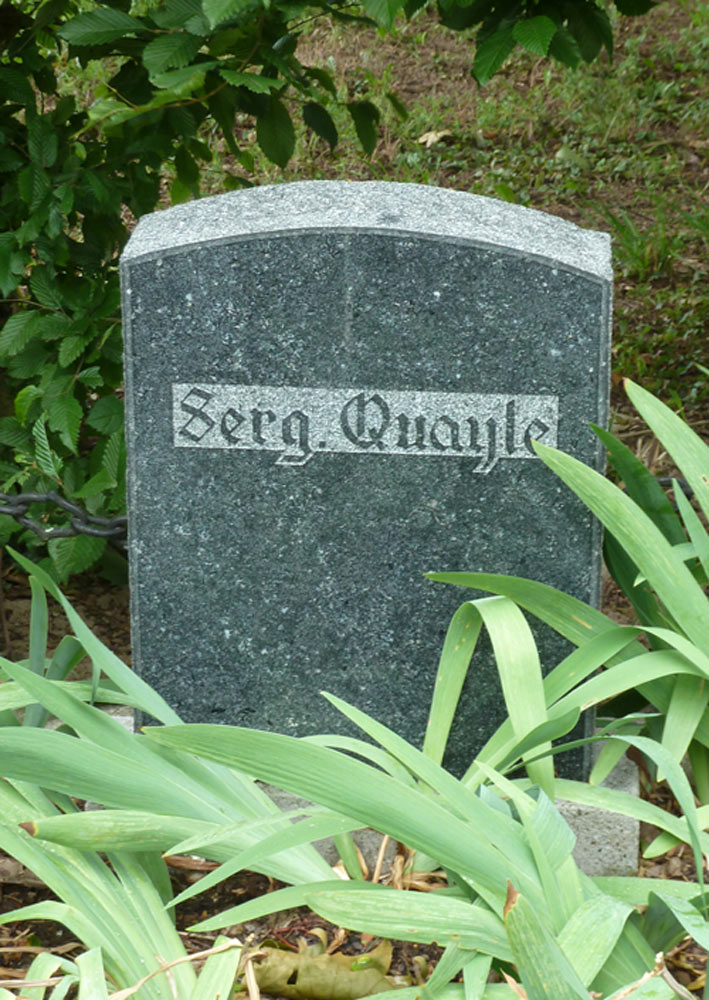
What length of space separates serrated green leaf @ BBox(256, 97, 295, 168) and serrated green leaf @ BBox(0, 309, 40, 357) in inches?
26.1

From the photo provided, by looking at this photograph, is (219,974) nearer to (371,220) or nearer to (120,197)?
(371,220)

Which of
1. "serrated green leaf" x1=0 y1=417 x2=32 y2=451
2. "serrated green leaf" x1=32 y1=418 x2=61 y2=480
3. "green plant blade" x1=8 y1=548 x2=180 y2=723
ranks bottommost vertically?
"green plant blade" x1=8 y1=548 x2=180 y2=723

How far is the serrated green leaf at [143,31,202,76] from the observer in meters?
2.05

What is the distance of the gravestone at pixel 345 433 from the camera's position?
181 cm

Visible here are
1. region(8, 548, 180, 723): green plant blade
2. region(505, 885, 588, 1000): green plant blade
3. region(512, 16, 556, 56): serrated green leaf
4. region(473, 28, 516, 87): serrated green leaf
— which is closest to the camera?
region(505, 885, 588, 1000): green plant blade

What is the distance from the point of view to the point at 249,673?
2.00 m

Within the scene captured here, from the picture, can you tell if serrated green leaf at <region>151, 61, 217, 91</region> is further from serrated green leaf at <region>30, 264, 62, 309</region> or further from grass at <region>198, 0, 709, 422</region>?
grass at <region>198, 0, 709, 422</region>

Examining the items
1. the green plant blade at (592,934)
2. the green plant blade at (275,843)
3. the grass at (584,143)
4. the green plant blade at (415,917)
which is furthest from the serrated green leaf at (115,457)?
the grass at (584,143)

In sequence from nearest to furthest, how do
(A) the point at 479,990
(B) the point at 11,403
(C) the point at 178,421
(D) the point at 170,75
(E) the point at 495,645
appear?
(A) the point at 479,990, (E) the point at 495,645, (C) the point at 178,421, (D) the point at 170,75, (B) the point at 11,403

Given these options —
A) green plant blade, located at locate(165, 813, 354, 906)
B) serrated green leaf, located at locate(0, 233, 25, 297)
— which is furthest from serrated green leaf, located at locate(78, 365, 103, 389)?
green plant blade, located at locate(165, 813, 354, 906)

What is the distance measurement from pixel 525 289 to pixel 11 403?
172cm

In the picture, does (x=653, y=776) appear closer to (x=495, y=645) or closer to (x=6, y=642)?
(x=495, y=645)

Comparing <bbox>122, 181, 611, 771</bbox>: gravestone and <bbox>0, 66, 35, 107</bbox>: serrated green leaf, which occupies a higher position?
<bbox>0, 66, 35, 107</bbox>: serrated green leaf

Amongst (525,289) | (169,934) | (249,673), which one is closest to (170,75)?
(525,289)
